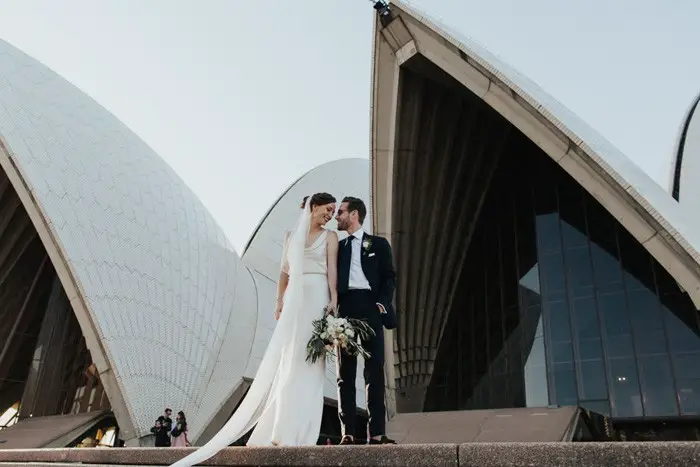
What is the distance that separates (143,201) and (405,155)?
8520 millimetres

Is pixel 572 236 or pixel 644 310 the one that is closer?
pixel 644 310

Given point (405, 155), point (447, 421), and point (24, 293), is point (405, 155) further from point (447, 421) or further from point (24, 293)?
point (24, 293)

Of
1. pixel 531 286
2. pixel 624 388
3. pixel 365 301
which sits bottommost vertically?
pixel 365 301

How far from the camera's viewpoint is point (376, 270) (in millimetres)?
3988

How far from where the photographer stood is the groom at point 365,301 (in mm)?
3789

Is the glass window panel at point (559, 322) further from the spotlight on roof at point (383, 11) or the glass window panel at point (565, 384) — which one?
the spotlight on roof at point (383, 11)

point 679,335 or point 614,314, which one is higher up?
point 614,314

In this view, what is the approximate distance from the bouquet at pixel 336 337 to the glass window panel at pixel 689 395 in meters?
11.4

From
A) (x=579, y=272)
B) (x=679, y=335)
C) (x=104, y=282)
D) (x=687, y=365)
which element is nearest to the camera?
(x=687, y=365)

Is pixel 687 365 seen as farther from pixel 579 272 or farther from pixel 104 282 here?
pixel 104 282

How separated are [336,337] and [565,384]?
38.1 ft

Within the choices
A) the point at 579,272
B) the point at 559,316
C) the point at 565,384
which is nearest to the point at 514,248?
the point at 579,272

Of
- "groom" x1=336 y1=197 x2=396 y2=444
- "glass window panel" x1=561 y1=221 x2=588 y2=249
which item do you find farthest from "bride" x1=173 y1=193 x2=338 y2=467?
"glass window panel" x1=561 y1=221 x2=588 y2=249

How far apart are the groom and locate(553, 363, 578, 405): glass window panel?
36.5 ft
